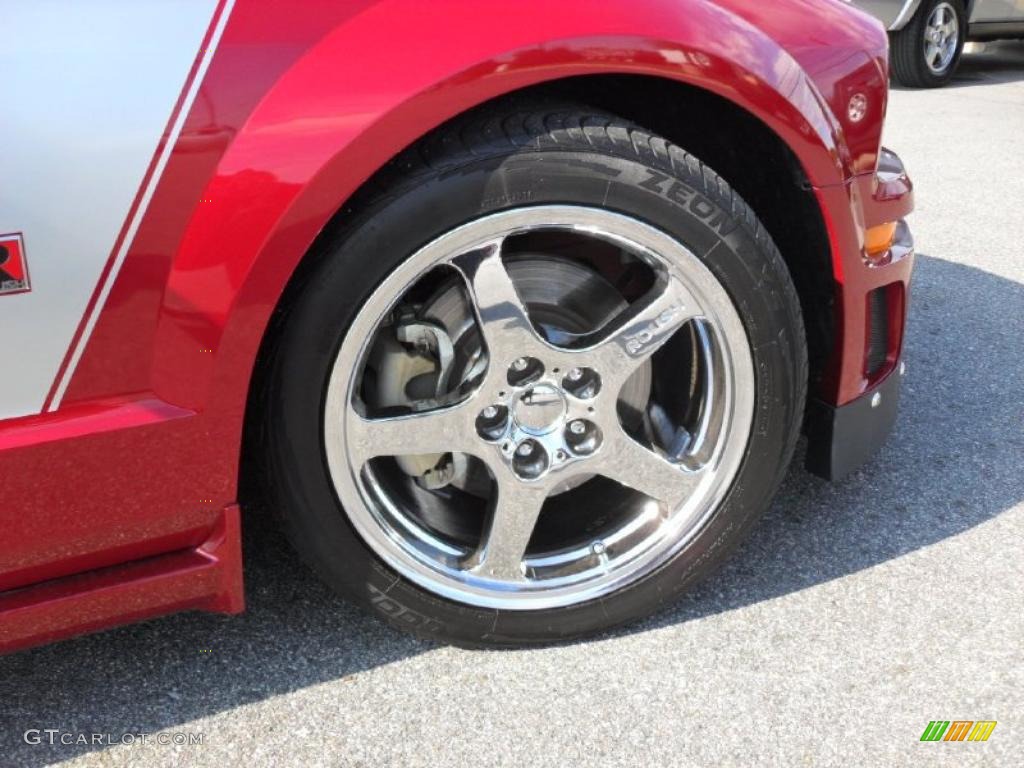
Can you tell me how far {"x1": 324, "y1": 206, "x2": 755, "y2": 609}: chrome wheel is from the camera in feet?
5.90

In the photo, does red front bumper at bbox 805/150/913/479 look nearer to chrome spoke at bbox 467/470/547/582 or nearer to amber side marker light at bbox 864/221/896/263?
amber side marker light at bbox 864/221/896/263

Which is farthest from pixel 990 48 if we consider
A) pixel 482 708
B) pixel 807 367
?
pixel 482 708

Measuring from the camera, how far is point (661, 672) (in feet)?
6.54

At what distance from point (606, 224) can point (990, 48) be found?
349 inches

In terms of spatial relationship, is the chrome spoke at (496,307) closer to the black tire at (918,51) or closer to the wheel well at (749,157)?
the wheel well at (749,157)

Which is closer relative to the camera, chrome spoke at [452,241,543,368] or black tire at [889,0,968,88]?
chrome spoke at [452,241,543,368]

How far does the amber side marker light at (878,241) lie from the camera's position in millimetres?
2102

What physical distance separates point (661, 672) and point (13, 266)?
1.25 m

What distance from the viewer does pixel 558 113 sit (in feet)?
5.80

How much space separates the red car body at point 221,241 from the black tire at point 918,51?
19.8 ft

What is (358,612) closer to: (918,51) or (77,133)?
(77,133)

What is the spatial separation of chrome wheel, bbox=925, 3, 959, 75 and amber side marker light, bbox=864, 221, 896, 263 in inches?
228

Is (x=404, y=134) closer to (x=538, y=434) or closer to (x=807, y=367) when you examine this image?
(x=538, y=434)

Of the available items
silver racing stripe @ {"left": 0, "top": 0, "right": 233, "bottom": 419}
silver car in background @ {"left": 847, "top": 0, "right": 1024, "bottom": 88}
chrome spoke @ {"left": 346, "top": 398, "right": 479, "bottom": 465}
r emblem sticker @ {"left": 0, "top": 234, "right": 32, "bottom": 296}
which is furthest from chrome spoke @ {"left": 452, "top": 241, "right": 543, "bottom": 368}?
silver car in background @ {"left": 847, "top": 0, "right": 1024, "bottom": 88}
